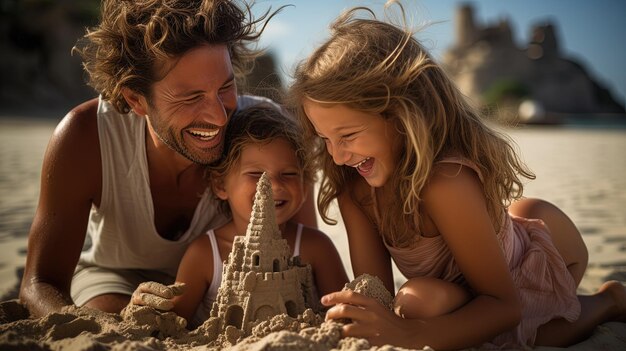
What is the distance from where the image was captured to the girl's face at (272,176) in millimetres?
3436

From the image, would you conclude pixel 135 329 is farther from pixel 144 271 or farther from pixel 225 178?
pixel 144 271

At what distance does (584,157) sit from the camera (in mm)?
14125

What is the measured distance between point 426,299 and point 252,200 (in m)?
1.26

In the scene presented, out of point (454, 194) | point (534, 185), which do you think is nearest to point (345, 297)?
point (454, 194)

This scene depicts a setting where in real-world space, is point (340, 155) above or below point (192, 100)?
below

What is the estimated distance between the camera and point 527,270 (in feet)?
10.8

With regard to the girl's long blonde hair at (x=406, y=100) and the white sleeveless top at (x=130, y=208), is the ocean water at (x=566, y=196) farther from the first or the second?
the white sleeveless top at (x=130, y=208)

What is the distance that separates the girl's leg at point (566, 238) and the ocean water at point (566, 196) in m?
0.66

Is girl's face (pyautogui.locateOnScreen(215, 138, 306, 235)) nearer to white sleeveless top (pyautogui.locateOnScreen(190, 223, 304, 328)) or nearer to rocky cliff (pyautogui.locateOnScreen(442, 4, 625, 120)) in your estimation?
white sleeveless top (pyautogui.locateOnScreen(190, 223, 304, 328))

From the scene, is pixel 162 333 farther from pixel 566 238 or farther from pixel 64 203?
pixel 566 238

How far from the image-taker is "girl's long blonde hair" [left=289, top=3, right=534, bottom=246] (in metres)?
2.88

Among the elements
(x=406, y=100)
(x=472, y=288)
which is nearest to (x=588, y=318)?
(x=472, y=288)

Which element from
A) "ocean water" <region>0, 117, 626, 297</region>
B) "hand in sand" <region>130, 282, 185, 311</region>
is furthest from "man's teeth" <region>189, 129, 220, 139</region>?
"ocean water" <region>0, 117, 626, 297</region>

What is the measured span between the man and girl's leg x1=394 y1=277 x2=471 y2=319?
1540 mm
